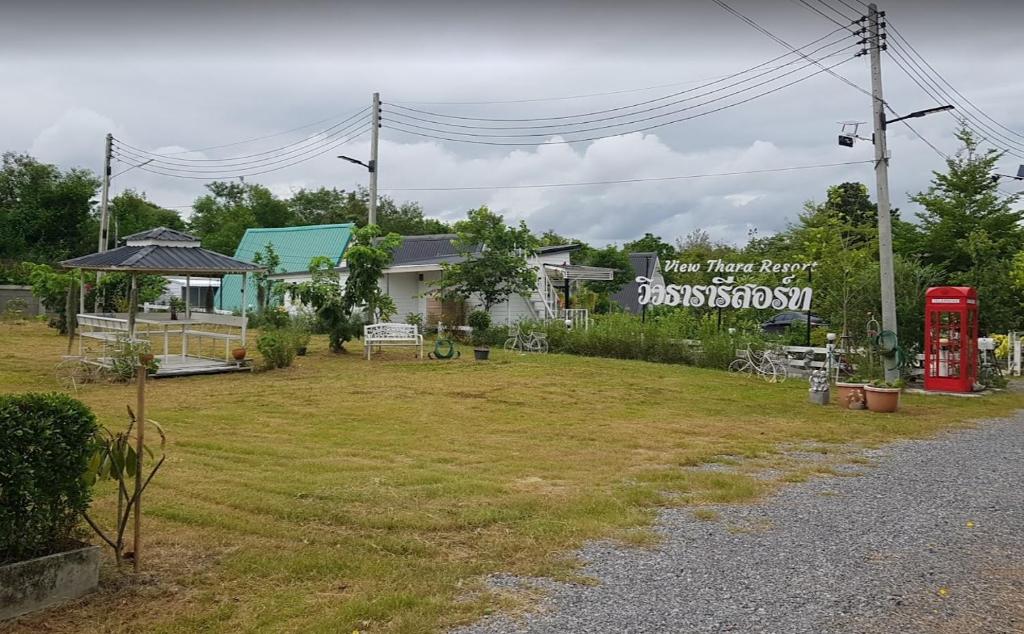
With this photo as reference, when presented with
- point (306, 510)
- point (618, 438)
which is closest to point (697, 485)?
point (618, 438)

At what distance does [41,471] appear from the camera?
11.5ft

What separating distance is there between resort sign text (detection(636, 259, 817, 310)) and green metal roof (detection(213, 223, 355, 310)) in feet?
46.0

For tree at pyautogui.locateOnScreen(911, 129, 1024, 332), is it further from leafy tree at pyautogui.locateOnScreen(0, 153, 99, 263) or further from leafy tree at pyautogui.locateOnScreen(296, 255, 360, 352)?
leafy tree at pyautogui.locateOnScreen(0, 153, 99, 263)

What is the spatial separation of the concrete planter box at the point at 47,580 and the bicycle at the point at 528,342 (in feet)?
53.3

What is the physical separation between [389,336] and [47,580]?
1343 cm

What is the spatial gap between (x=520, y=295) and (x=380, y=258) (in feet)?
22.5

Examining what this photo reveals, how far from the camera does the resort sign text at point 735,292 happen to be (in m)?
16.8

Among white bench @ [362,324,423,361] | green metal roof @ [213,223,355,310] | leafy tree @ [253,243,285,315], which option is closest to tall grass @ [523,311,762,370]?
white bench @ [362,324,423,361]

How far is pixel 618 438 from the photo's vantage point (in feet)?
27.7

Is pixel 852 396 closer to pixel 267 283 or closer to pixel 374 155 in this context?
pixel 374 155

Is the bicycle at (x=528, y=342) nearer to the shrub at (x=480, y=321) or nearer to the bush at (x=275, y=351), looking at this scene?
the shrub at (x=480, y=321)

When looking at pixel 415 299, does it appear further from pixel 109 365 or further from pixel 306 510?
pixel 306 510

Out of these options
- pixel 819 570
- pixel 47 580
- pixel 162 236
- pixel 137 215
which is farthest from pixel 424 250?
pixel 137 215

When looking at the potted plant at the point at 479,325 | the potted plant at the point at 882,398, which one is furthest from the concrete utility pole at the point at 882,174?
the potted plant at the point at 479,325
